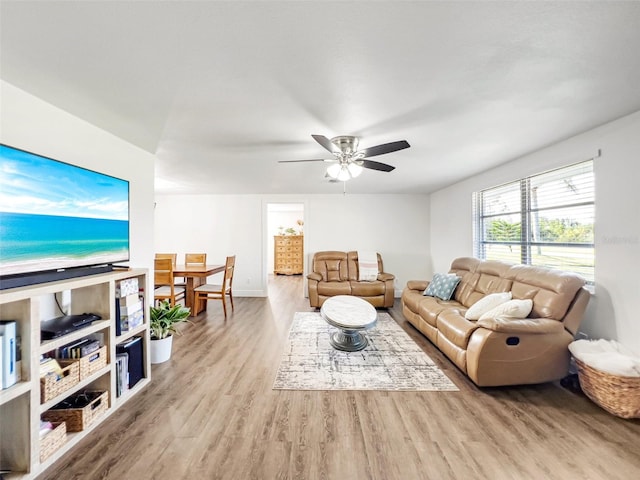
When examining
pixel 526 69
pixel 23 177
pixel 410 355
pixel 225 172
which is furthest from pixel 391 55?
pixel 225 172

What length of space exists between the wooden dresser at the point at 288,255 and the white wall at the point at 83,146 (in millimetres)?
6581

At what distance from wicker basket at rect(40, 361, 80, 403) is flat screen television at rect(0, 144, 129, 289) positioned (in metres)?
0.58

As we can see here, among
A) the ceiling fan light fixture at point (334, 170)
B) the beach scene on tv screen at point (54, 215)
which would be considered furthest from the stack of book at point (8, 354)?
the ceiling fan light fixture at point (334, 170)

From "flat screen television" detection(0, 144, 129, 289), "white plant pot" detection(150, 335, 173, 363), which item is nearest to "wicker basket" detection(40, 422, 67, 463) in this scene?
"flat screen television" detection(0, 144, 129, 289)

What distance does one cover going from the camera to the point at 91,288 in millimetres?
2102

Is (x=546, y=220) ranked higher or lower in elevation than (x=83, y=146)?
lower

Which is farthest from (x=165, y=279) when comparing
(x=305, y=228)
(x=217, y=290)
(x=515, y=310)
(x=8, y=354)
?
(x=515, y=310)

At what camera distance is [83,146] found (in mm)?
2254

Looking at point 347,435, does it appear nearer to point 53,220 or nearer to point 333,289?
point 53,220

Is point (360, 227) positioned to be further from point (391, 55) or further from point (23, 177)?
point (23, 177)

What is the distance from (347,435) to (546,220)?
3.18 metres

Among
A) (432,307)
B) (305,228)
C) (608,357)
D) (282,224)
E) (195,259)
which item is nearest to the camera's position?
(608,357)

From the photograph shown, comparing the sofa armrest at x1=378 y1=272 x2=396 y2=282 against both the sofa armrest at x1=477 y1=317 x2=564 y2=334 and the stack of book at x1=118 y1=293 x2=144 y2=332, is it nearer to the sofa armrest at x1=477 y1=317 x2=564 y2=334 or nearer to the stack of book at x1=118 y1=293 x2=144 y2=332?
the sofa armrest at x1=477 y1=317 x2=564 y2=334

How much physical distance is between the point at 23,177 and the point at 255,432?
7.01 feet
